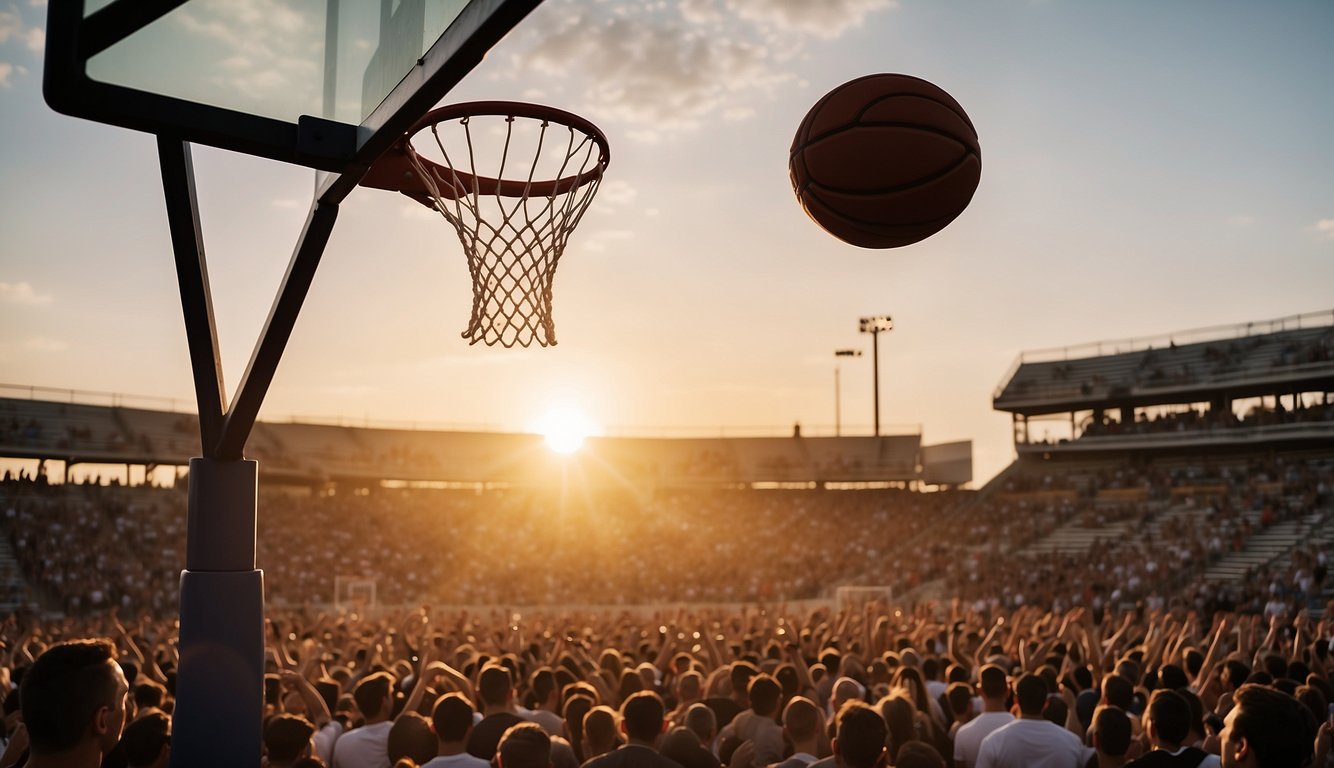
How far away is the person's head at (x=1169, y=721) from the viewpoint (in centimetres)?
465

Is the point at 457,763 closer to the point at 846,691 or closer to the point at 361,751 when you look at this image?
the point at 361,751

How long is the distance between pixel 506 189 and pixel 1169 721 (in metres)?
4.60

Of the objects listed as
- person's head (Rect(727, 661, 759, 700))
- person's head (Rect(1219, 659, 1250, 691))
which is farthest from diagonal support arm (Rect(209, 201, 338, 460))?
person's head (Rect(1219, 659, 1250, 691))

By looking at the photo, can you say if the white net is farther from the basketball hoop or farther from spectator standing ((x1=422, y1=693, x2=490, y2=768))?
spectator standing ((x1=422, y1=693, x2=490, y2=768))

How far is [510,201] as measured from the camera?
6.47 m

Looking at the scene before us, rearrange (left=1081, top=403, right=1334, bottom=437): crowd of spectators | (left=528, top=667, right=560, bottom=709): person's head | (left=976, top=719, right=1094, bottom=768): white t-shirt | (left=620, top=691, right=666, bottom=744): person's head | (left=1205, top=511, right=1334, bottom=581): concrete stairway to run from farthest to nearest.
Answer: (left=1081, top=403, right=1334, bottom=437): crowd of spectators
(left=1205, top=511, right=1334, bottom=581): concrete stairway
(left=528, top=667, right=560, bottom=709): person's head
(left=976, top=719, right=1094, bottom=768): white t-shirt
(left=620, top=691, right=666, bottom=744): person's head

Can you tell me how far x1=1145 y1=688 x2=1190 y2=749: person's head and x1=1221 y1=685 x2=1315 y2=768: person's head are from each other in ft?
3.57

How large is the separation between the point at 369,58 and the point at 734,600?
30.8m

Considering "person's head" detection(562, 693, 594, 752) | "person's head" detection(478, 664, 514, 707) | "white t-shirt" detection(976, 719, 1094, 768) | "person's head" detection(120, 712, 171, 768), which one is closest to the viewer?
"person's head" detection(120, 712, 171, 768)

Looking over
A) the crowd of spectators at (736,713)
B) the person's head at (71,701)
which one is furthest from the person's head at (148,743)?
the person's head at (71,701)

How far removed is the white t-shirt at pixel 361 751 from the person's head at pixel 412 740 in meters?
0.16

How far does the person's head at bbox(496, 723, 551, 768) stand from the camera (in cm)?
423

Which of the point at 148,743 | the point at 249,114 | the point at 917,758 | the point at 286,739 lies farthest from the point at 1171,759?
the point at 249,114

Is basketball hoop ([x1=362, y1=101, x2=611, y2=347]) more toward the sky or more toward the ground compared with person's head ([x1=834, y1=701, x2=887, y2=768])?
more toward the sky
